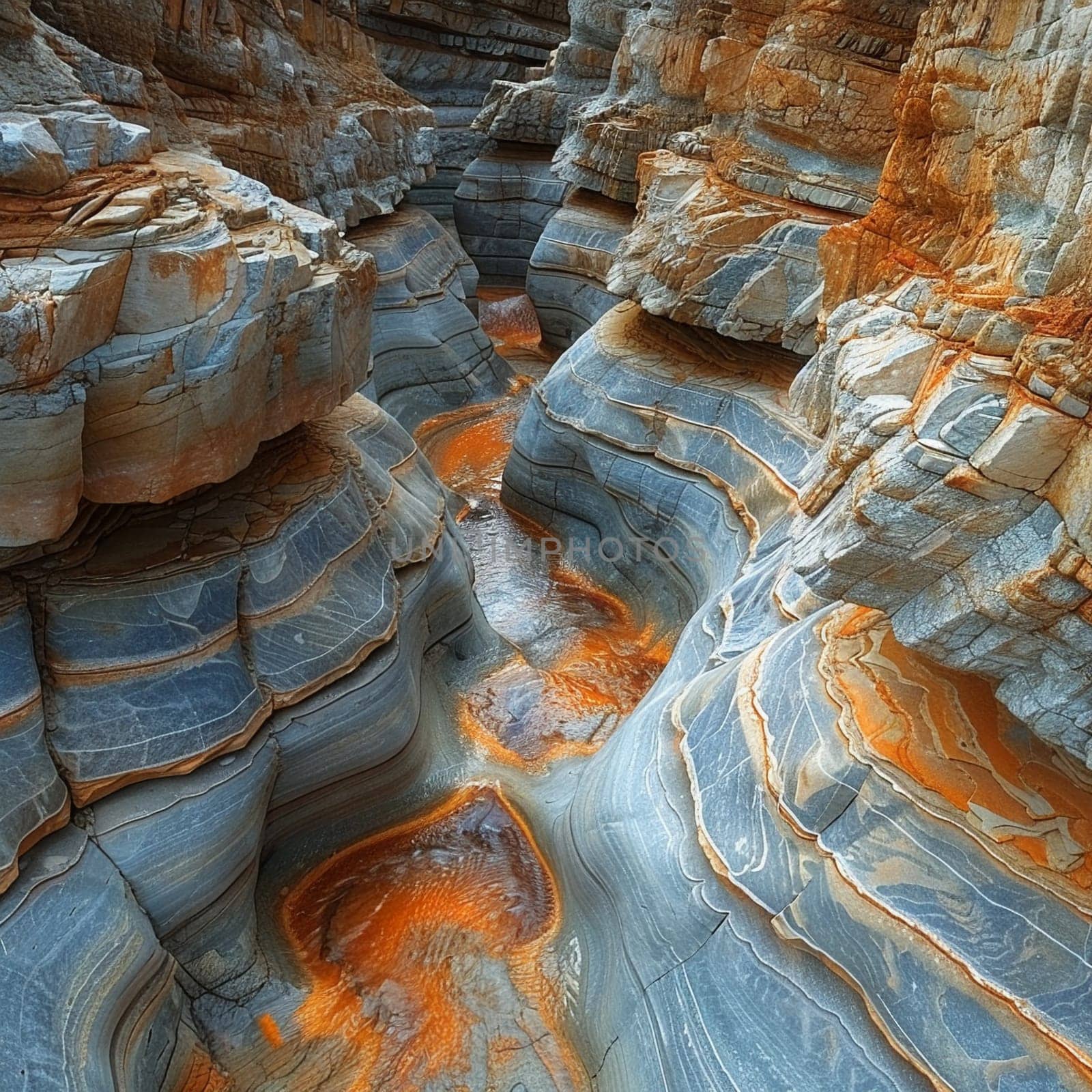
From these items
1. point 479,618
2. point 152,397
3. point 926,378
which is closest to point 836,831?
point 926,378

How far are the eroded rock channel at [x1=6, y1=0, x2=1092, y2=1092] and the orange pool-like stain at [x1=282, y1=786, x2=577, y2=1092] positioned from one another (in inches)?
0.8

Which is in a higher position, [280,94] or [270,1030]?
[280,94]

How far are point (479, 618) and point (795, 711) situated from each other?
2.98 meters

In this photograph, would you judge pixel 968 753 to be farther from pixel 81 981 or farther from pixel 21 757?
pixel 21 757

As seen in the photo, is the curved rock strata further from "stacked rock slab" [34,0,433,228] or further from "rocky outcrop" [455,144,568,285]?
"rocky outcrop" [455,144,568,285]

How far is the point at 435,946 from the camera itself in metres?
4.07

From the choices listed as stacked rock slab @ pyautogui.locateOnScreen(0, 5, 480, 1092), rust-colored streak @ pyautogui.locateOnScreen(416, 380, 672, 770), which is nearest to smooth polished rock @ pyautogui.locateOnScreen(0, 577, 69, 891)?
stacked rock slab @ pyautogui.locateOnScreen(0, 5, 480, 1092)

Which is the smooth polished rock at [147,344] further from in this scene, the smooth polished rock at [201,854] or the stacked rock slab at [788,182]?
the stacked rock slab at [788,182]

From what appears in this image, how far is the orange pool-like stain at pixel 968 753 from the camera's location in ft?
8.45

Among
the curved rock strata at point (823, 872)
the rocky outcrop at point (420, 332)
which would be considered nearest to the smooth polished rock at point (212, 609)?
the curved rock strata at point (823, 872)

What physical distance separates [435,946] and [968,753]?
2.53 metres

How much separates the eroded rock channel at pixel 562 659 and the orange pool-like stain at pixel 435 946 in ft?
0.07

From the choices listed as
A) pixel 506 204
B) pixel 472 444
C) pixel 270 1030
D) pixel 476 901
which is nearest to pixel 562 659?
pixel 476 901

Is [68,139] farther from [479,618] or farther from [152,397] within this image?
[479,618]
